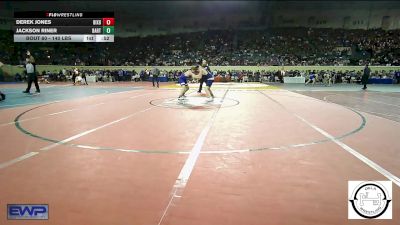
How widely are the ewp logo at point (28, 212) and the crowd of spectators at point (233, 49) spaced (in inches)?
1313

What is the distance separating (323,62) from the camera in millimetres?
34312

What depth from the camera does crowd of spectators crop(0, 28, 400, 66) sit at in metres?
34.5

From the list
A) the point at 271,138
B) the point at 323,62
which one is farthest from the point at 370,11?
the point at 271,138

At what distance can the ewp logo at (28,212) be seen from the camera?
112 inches

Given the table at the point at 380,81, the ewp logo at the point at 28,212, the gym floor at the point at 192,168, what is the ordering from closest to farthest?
the ewp logo at the point at 28,212, the gym floor at the point at 192,168, the table at the point at 380,81

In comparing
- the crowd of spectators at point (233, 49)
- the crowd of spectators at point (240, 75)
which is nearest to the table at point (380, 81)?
the crowd of spectators at point (240, 75)

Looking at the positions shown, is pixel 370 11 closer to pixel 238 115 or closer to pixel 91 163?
pixel 238 115

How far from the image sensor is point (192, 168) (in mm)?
4180

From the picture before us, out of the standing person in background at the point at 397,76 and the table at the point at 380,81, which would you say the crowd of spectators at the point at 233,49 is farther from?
the table at the point at 380,81

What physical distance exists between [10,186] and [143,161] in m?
1.71

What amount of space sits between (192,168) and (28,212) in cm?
204

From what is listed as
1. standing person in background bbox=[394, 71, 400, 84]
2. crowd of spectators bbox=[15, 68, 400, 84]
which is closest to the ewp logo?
crowd of spectators bbox=[15, 68, 400, 84]
